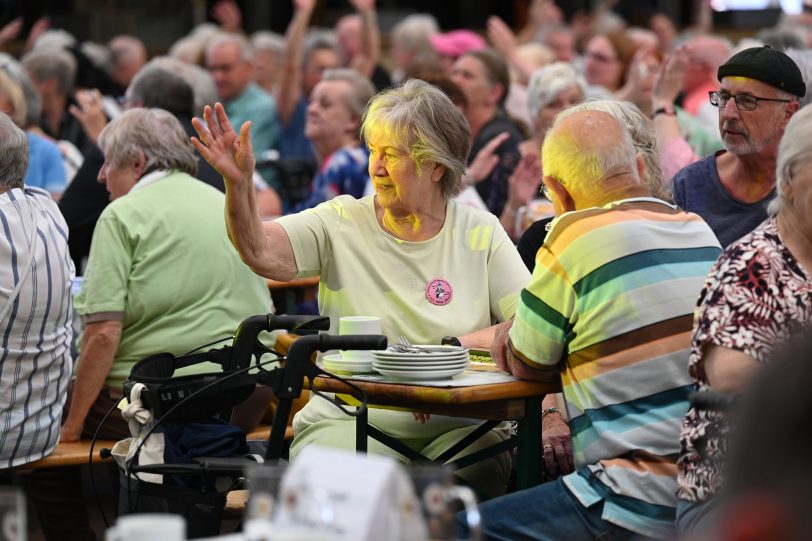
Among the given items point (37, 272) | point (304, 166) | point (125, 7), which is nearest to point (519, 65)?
point (304, 166)

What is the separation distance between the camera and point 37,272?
162 inches

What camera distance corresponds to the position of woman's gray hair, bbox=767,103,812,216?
277 cm

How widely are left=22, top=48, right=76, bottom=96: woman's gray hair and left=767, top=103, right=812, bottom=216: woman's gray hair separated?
21.8 ft

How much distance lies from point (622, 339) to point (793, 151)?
0.58 metres

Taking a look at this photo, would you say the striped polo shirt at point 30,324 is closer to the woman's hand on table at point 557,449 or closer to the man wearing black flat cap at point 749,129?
the woman's hand on table at point 557,449

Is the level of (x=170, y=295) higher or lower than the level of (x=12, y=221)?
lower

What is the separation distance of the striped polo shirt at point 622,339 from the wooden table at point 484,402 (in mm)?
157

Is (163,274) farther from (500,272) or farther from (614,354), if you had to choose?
(614,354)

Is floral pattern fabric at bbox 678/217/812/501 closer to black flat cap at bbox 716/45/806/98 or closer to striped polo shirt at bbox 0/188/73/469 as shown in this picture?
black flat cap at bbox 716/45/806/98

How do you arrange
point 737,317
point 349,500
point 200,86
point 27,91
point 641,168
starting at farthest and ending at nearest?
point 200,86 < point 27,91 < point 641,168 < point 737,317 < point 349,500

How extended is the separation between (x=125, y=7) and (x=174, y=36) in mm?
736

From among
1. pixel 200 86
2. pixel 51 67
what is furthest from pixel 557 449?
pixel 51 67

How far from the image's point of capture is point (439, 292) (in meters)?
3.96

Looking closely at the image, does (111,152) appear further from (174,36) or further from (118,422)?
(174,36)
